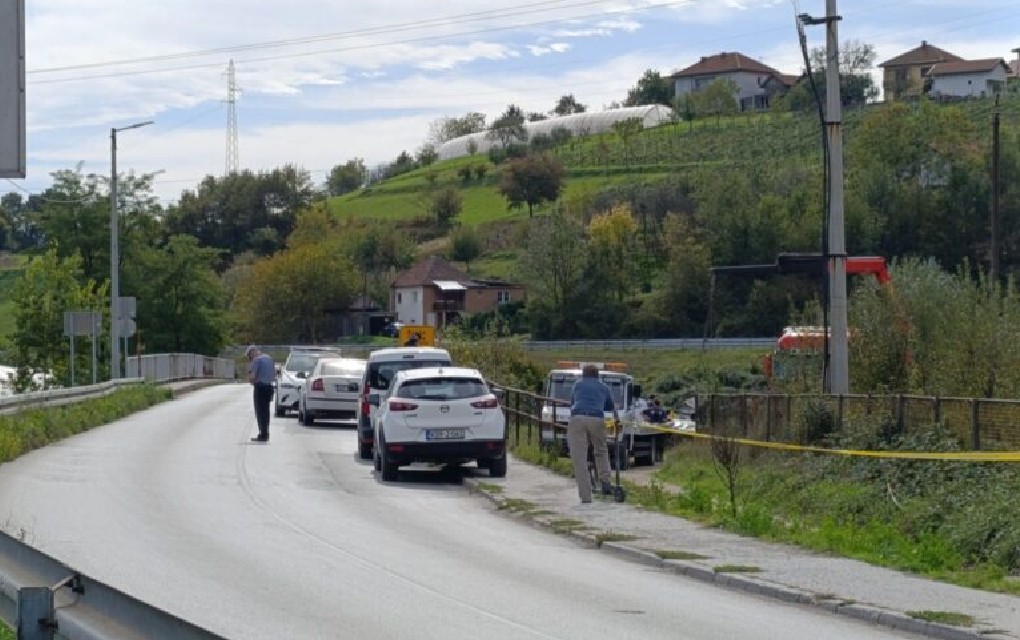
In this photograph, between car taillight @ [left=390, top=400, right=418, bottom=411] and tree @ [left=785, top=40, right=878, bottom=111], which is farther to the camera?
tree @ [left=785, top=40, right=878, bottom=111]

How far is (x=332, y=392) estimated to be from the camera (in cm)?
3619

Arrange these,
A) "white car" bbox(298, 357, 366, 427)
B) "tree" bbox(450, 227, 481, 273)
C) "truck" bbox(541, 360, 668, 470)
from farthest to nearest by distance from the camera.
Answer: "tree" bbox(450, 227, 481, 273), "white car" bbox(298, 357, 366, 427), "truck" bbox(541, 360, 668, 470)

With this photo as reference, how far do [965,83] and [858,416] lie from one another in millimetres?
158057

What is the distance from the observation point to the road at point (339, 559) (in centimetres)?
1165

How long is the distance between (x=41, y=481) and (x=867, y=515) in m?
11.5

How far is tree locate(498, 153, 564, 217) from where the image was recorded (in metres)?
136

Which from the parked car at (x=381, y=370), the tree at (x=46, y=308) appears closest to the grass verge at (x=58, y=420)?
the parked car at (x=381, y=370)

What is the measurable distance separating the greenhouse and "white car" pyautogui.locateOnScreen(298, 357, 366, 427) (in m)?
133

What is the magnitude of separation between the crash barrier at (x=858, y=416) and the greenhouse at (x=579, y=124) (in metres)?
143

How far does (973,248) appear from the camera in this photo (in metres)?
94.8

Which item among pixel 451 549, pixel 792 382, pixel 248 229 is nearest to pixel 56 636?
pixel 451 549

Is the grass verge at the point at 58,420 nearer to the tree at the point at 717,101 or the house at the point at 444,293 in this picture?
the house at the point at 444,293

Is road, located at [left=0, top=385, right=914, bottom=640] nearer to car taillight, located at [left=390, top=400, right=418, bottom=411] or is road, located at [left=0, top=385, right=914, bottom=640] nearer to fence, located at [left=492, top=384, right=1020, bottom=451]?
car taillight, located at [left=390, top=400, right=418, bottom=411]

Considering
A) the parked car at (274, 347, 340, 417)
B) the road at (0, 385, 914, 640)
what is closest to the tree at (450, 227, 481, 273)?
the parked car at (274, 347, 340, 417)
